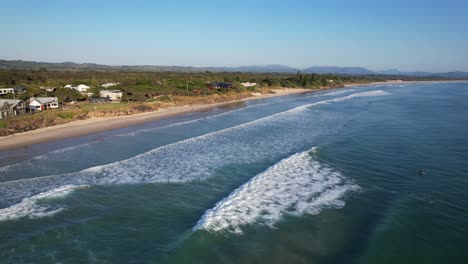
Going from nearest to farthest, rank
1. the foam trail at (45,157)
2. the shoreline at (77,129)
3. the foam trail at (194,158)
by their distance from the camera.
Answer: the foam trail at (194,158) → the foam trail at (45,157) → the shoreline at (77,129)

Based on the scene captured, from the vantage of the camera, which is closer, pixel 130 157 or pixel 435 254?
pixel 435 254

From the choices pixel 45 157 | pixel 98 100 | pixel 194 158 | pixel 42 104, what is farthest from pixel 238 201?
pixel 98 100

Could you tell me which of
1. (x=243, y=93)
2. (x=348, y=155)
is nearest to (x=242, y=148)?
(x=348, y=155)

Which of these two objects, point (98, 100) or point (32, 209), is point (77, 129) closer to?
point (98, 100)

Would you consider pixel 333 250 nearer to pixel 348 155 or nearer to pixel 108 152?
pixel 348 155

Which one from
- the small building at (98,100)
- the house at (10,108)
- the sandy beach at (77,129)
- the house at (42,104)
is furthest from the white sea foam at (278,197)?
the small building at (98,100)

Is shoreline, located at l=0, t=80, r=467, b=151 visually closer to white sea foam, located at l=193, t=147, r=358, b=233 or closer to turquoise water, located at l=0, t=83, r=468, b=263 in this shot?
turquoise water, located at l=0, t=83, r=468, b=263

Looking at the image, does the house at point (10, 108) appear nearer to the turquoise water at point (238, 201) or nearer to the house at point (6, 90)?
the turquoise water at point (238, 201)
